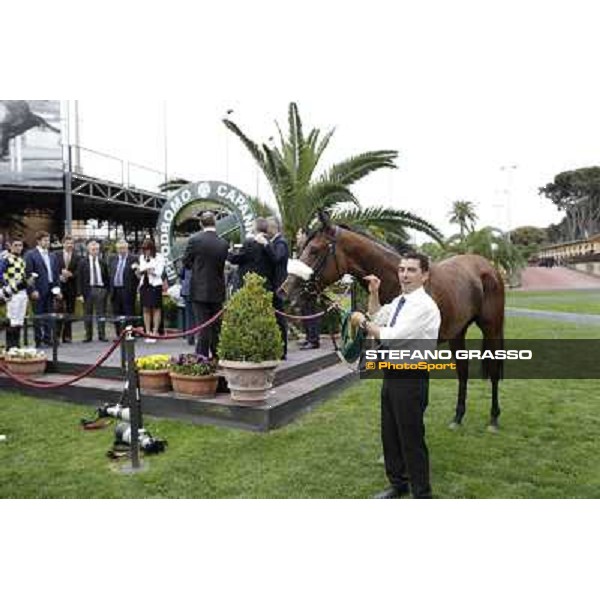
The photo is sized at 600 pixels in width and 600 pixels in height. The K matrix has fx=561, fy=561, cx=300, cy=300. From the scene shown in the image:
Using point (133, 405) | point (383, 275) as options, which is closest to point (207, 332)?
point (133, 405)

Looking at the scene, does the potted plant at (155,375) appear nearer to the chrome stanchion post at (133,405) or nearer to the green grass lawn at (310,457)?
the green grass lawn at (310,457)

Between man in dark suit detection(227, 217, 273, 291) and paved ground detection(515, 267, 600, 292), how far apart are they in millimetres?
3874

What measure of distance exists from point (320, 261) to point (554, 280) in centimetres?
497

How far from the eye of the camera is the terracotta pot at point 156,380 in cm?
558

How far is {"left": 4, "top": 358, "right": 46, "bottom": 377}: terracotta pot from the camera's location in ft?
21.7

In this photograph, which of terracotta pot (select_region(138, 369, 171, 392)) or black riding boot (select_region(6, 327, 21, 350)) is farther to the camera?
black riding boot (select_region(6, 327, 21, 350))

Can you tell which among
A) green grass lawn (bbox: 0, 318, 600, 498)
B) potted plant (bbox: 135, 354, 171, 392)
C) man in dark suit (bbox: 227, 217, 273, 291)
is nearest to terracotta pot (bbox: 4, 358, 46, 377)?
green grass lawn (bbox: 0, 318, 600, 498)

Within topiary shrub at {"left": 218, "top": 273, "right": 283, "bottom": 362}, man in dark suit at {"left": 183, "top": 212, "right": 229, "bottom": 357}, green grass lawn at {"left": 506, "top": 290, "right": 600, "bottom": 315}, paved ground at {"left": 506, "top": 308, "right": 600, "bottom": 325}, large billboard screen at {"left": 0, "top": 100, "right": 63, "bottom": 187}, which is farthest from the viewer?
large billboard screen at {"left": 0, "top": 100, "right": 63, "bottom": 187}

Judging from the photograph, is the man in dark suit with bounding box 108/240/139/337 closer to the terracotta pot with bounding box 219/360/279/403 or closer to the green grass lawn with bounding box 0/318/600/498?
the green grass lawn with bounding box 0/318/600/498

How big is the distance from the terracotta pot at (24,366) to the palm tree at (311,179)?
14.9ft

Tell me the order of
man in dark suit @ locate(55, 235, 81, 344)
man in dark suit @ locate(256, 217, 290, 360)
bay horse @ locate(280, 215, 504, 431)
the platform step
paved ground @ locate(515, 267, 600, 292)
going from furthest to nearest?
1. man in dark suit @ locate(55, 235, 81, 344)
2. paved ground @ locate(515, 267, 600, 292)
3. man in dark suit @ locate(256, 217, 290, 360)
4. the platform step
5. bay horse @ locate(280, 215, 504, 431)

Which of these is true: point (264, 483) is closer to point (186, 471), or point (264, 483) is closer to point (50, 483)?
point (186, 471)

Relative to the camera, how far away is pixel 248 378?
4895 mm

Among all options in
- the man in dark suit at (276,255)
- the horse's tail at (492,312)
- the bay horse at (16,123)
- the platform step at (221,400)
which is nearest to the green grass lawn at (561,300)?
the horse's tail at (492,312)
